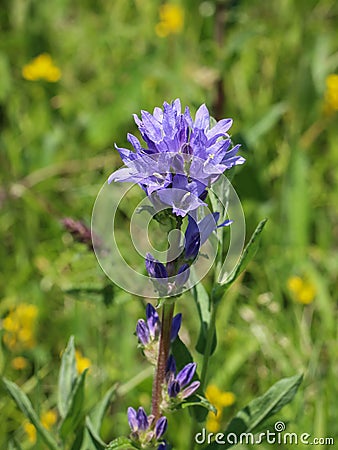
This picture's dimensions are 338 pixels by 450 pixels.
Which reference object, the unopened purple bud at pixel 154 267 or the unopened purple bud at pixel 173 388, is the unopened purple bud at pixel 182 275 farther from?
the unopened purple bud at pixel 173 388

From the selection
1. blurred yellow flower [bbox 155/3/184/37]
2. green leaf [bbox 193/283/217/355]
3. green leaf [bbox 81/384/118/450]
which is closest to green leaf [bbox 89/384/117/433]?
green leaf [bbox 81/384/118/450]

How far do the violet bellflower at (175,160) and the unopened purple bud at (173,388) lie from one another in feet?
1.18

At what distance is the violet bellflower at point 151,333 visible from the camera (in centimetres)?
136

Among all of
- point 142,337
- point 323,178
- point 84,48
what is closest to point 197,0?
point 84,48

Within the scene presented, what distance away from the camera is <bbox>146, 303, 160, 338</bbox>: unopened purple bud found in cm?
136

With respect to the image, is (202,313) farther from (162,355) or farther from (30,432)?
(30,432)

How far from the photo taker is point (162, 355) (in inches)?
51.9

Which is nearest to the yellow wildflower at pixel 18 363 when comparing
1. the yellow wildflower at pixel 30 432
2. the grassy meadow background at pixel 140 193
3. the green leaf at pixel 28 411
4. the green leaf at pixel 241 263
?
the grassy meadow background at pixel 140 193

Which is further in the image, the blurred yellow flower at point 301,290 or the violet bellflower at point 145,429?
the blurred yellow flower at point 301,290

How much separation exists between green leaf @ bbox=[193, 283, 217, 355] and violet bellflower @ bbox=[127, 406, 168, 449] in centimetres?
23

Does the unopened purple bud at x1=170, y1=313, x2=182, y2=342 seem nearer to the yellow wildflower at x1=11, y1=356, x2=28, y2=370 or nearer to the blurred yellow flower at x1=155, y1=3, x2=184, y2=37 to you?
the yellow wildflower at x1=11, y1=356, x2=28, y2=370

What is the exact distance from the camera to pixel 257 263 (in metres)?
2.71

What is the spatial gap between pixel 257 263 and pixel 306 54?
116 cm

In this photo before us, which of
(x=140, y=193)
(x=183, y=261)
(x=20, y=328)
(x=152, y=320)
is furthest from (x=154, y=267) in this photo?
(x=140, y=193)
